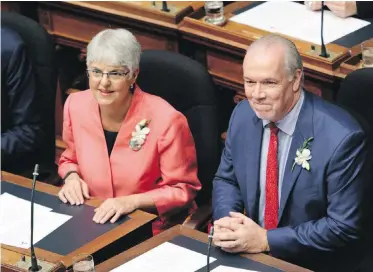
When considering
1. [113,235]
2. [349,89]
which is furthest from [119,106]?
[349,89]

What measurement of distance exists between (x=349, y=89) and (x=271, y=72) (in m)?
0.47

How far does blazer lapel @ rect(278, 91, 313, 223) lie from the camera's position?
3.78 meters

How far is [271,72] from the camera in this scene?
12.0 ft

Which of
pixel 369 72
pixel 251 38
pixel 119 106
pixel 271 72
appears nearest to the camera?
pixel 271 72

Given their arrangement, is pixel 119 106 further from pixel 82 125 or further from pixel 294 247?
pixel 294 247

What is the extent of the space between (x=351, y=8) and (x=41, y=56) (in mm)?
1438

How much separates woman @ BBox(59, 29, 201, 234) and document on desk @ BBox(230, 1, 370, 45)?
91cm

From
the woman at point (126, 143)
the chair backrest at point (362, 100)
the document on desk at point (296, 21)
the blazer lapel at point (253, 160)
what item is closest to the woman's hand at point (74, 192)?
the woman at point (126, 143)

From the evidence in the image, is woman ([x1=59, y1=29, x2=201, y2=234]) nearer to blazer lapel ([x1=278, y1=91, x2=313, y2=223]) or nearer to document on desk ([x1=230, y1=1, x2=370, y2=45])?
blazer lapel ([x1=278, y1=91, x2=313, y2=223])

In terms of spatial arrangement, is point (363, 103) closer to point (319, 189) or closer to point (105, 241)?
point (319, 189)

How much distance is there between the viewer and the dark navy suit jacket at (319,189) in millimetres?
3701

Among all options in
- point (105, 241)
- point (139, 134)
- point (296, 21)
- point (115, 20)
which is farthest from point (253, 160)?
point (115, 20)

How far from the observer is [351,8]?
16.1 feet

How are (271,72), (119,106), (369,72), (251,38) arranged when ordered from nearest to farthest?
(271,72)
(369,72)
(119,106)
(251,38)
